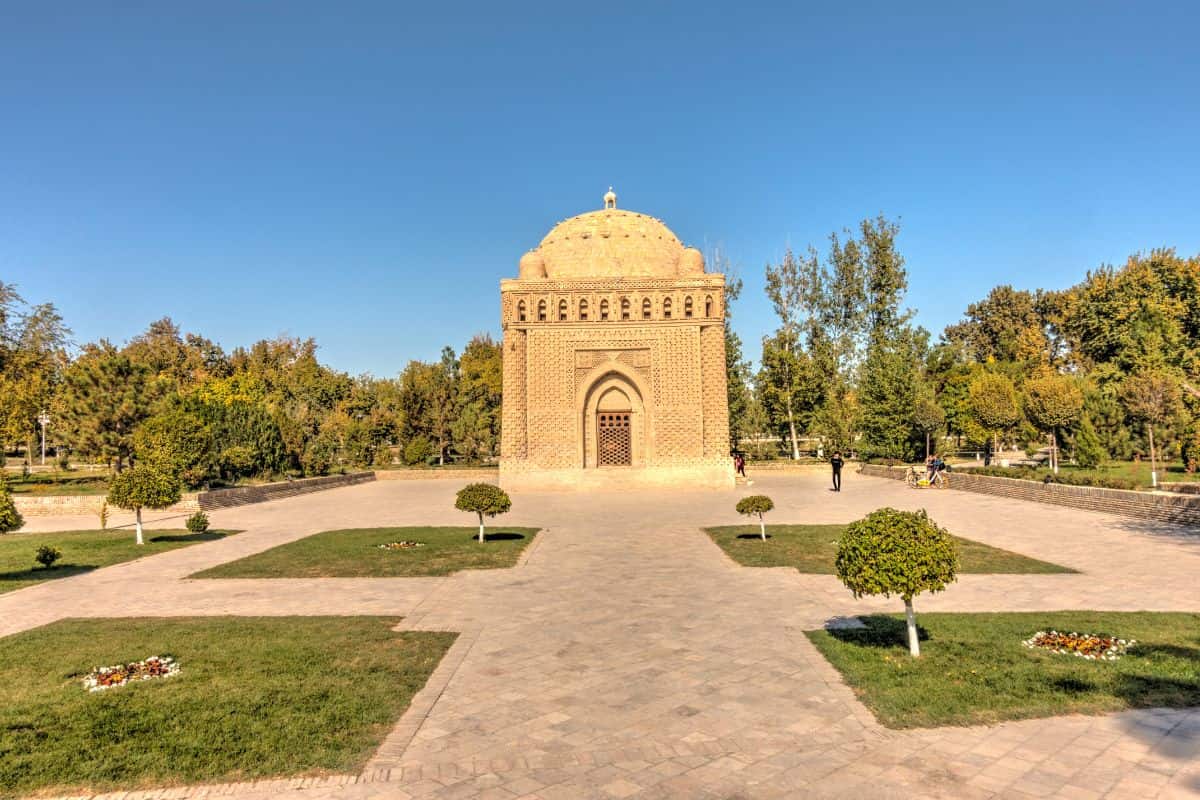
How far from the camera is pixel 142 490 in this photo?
14.5 metres

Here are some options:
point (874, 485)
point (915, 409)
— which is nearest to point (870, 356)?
point (915, 409)

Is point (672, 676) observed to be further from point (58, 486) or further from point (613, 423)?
point (58, 486)

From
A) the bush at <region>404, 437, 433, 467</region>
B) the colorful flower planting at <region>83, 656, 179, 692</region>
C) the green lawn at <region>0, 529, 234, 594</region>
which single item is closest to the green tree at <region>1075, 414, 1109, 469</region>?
the green lawn at <region>0, 529, 234, 594</region>

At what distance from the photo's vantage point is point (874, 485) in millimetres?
28172

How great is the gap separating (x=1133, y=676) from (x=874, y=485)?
23.3 metres

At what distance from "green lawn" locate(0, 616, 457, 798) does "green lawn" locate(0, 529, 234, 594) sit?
4485 millimetres

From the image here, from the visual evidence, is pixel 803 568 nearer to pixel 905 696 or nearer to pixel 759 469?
pixel 905 696

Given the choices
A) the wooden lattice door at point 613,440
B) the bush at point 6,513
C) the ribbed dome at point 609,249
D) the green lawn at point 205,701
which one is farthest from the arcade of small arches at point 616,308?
the green lawn at point 205,701

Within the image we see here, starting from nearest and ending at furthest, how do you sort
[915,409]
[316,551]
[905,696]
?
[905,696] → [316,551] → [915,409]

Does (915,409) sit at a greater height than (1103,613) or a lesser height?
greater

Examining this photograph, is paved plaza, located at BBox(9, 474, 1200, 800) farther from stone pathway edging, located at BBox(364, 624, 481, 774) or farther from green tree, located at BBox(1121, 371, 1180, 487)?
green tree, located at BBox(1121, 371, 1180, 487)

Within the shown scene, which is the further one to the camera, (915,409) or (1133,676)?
(915,409)

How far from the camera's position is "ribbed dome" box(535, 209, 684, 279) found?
32.1m

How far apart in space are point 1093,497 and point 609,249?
69.7 feet
